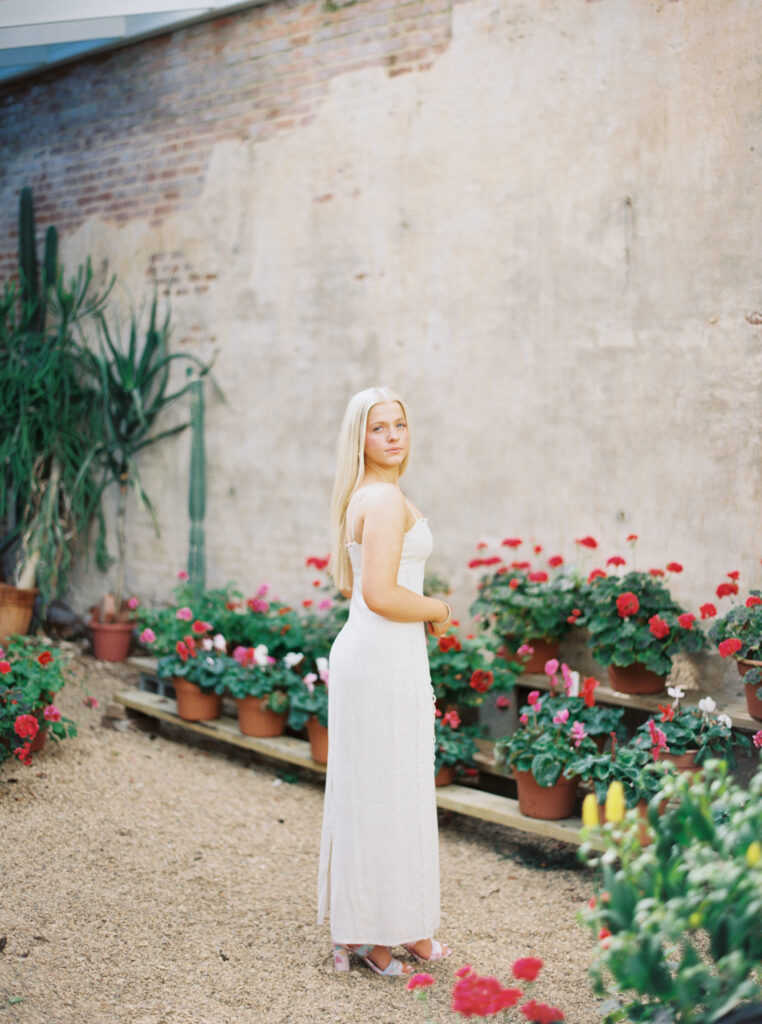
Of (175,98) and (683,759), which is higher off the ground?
(175,98)

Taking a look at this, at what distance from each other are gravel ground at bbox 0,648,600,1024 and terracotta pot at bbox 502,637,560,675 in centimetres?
75

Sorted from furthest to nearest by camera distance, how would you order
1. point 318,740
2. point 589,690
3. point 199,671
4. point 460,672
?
point 199,671 < point 318,740 < point 460,672 < point 589,690

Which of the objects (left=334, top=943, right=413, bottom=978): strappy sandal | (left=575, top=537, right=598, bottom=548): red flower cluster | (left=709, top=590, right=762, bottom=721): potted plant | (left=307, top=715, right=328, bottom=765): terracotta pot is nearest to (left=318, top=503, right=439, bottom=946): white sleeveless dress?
(left=334, top=943, right=413, bottom=978): strappy sandal

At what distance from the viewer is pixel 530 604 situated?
441cm

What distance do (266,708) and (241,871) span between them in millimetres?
1100

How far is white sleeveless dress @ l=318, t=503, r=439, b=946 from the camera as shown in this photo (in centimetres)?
281

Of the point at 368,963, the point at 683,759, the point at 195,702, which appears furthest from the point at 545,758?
the point at 195,702

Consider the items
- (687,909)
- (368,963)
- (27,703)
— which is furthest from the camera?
(27,703)

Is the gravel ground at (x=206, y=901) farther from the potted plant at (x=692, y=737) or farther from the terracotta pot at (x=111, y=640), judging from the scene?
the terracotta pot at (x=111, y=640)

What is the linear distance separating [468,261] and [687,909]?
3.91m

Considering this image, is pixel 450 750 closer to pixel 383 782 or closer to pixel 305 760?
pixel 305 760

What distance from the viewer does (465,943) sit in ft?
10.5

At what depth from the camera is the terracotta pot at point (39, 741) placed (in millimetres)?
4473

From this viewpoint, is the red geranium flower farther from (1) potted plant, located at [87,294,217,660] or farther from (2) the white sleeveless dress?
(1) potted plant, located at [87,294,217,660]
